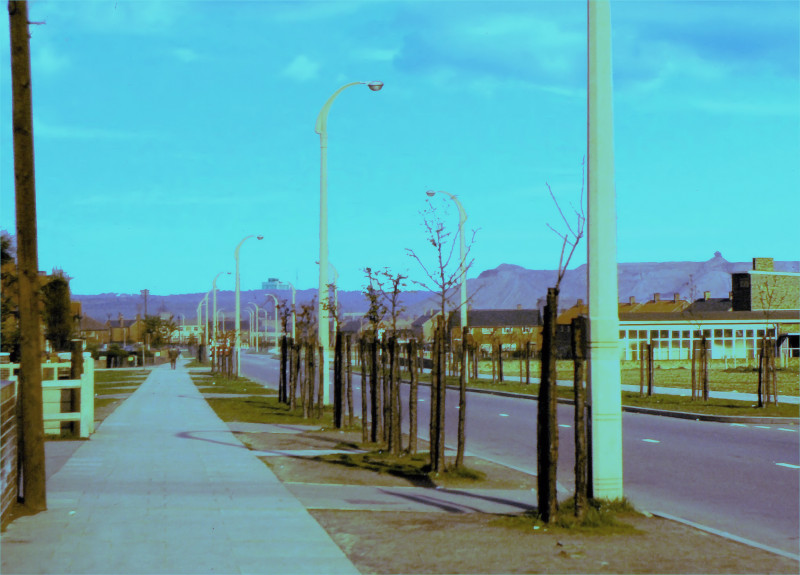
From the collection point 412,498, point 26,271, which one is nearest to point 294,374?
point 412,498

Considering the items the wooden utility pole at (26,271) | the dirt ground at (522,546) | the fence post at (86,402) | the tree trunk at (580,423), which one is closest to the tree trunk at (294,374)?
the fence post at (86,402)

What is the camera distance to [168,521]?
9.97 meters

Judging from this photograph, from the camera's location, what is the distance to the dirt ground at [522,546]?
800 cm

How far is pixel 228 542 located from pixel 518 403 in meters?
24.4

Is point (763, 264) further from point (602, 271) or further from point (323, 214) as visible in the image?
point (602, 271)

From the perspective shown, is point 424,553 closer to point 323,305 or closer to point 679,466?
point 679,466

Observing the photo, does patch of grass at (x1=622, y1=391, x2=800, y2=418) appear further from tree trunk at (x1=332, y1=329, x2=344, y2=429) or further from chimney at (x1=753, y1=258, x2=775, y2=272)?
chimney at (x1=753, y1=258, x2=775, y2=272)

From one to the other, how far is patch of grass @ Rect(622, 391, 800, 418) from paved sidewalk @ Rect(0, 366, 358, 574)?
1321cm

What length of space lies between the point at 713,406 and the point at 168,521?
2036 centimetres

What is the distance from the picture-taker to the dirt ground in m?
8.00

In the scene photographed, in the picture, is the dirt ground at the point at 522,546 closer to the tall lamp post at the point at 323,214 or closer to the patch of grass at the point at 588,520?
the patch of grass at the point at 588,520

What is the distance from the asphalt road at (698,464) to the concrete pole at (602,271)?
144 centimetres

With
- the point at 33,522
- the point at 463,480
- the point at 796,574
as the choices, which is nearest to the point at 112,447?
the point at 463,480

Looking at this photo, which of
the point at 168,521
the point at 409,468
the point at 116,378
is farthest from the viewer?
the point at 116,378
